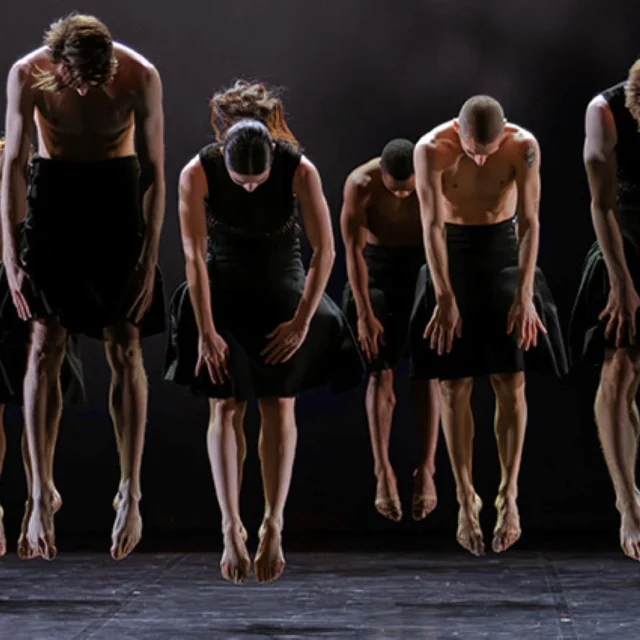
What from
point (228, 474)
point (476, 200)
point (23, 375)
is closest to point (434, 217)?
point (476, 200)

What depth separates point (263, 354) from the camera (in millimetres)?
7164

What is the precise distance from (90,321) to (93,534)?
2408mm

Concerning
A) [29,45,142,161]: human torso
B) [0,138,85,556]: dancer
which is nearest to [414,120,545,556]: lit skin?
[29,45,142,161]: human torso

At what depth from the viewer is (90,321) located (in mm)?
7055

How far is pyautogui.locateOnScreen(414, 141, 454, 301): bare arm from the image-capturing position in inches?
289

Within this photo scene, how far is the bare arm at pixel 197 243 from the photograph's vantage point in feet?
23.1

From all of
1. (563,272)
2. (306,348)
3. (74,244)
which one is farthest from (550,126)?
(74,244)

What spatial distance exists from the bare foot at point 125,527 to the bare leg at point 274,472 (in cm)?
50

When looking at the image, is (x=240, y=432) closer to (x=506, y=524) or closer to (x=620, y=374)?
(x=506, y=524)

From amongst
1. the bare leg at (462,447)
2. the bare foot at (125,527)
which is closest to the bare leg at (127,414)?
the bare foot at (125,527)

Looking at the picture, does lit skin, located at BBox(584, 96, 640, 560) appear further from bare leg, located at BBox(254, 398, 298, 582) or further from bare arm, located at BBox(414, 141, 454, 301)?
bare leg, located at BBox(254, 398, 298, 582)

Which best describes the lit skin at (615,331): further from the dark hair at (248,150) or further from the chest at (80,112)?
the chest at (80,112)

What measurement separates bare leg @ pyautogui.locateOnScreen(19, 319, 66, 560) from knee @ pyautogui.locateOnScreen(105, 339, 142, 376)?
198 millimetres

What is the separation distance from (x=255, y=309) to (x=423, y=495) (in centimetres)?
163
